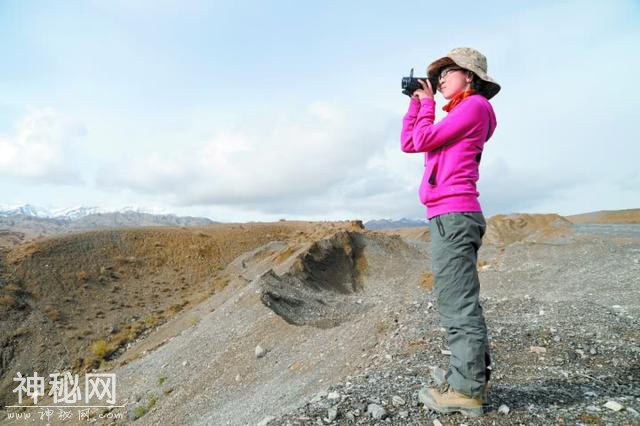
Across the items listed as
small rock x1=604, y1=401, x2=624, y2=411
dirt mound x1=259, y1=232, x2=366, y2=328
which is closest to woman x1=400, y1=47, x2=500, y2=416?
small rock x1=604, y1=401, x2=624, y2=411

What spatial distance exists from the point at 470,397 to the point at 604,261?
18673 millimetres

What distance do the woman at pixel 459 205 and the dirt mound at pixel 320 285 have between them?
30.5 ft

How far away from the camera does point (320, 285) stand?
70.0ft

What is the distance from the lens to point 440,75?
4.00 m

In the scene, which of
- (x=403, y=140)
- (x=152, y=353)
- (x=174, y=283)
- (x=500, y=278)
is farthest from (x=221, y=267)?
(x=403, y=140)

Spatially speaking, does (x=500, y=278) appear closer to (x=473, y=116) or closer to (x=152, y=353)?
(x=152, y=353)

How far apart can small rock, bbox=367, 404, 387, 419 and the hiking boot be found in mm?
449

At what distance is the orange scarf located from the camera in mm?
3822

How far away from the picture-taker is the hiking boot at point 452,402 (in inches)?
149

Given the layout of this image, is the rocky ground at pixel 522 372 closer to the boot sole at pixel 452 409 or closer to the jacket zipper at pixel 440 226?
the boot sole at pixel 452 409

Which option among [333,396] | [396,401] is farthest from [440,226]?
[333,396]

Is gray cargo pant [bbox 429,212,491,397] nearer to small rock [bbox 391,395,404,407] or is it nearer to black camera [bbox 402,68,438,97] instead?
small rock [bbox 391,395,404,407]

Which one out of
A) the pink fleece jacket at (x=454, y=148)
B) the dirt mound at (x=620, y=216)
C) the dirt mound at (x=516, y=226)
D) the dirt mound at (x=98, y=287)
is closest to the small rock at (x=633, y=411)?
the pink fleece jacket at (x=454, y=148)

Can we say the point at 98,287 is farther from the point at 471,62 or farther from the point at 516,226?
the point at 516,226
